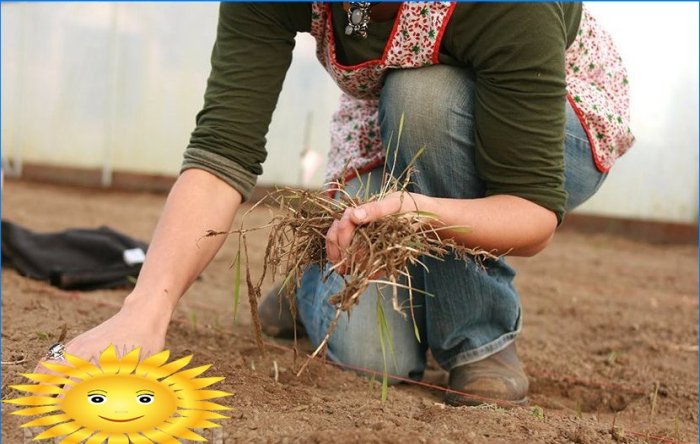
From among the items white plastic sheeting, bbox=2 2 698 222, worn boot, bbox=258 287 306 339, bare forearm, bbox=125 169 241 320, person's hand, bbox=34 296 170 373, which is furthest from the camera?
white plastic sheeting, bbox=2 2 698 222

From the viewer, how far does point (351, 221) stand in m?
1.04

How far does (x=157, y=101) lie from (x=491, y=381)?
15.9 feet

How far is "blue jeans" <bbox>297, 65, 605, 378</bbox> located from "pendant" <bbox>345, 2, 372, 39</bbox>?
0.10m

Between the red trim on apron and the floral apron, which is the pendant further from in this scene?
the red trim on apron

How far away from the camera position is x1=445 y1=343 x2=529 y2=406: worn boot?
57.6 inches

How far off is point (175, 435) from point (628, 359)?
1.28 metres

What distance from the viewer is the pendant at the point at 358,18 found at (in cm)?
134

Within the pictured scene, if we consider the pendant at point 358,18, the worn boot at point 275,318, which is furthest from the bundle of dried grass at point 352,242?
the worn boot at point 275,318

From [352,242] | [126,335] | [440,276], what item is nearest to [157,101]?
[440,276]

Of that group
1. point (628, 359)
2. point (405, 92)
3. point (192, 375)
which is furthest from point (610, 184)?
point (192, 375)

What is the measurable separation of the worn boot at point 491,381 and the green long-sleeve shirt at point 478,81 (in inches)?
15.8

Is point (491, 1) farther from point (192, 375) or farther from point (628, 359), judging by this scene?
point (628, 359)

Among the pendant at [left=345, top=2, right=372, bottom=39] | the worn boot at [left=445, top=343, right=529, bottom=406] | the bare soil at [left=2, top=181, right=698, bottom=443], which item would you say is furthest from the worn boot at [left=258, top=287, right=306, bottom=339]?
the pendant at [left=345, top=2, right=372, bottom=39]

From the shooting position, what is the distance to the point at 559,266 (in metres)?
3.28
